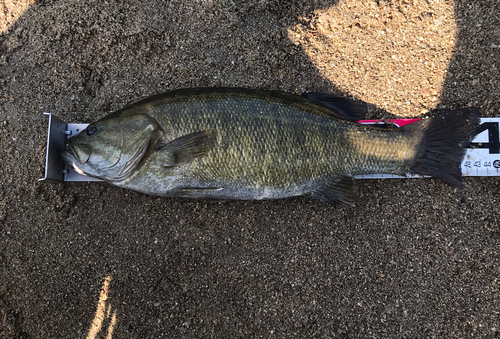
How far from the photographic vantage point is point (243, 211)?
275 centimetres

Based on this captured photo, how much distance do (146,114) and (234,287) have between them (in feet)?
5.32

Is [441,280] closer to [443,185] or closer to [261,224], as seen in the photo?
[443,185]

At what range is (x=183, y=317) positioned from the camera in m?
2.59

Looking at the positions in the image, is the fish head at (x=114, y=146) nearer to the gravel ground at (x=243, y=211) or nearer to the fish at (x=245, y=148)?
the fish at (x=245, y=148)

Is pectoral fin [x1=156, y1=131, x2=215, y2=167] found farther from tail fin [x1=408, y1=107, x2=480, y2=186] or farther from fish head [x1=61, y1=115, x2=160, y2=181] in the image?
tail fin [x1=408, y1=107, x2=480, y2=186]

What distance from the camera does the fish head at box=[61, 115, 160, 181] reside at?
2.34 metres

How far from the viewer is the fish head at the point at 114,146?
2.34m

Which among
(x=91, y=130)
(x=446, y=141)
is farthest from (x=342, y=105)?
(x=91, y=130)

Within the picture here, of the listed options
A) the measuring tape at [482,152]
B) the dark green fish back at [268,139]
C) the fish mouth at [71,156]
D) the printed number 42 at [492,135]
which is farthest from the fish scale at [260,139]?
the printed number 42 at [492,135]

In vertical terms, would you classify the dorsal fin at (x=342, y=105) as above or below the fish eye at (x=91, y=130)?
above

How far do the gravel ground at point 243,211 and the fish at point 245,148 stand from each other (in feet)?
1.13

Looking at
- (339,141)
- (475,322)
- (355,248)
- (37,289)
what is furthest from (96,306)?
(475,322)

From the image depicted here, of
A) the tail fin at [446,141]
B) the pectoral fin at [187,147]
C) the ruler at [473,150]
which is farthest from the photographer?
the ruler at [473,150]

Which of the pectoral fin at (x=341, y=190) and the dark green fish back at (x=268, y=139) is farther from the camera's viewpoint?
the pectoral fin at (x=341, y=190)
